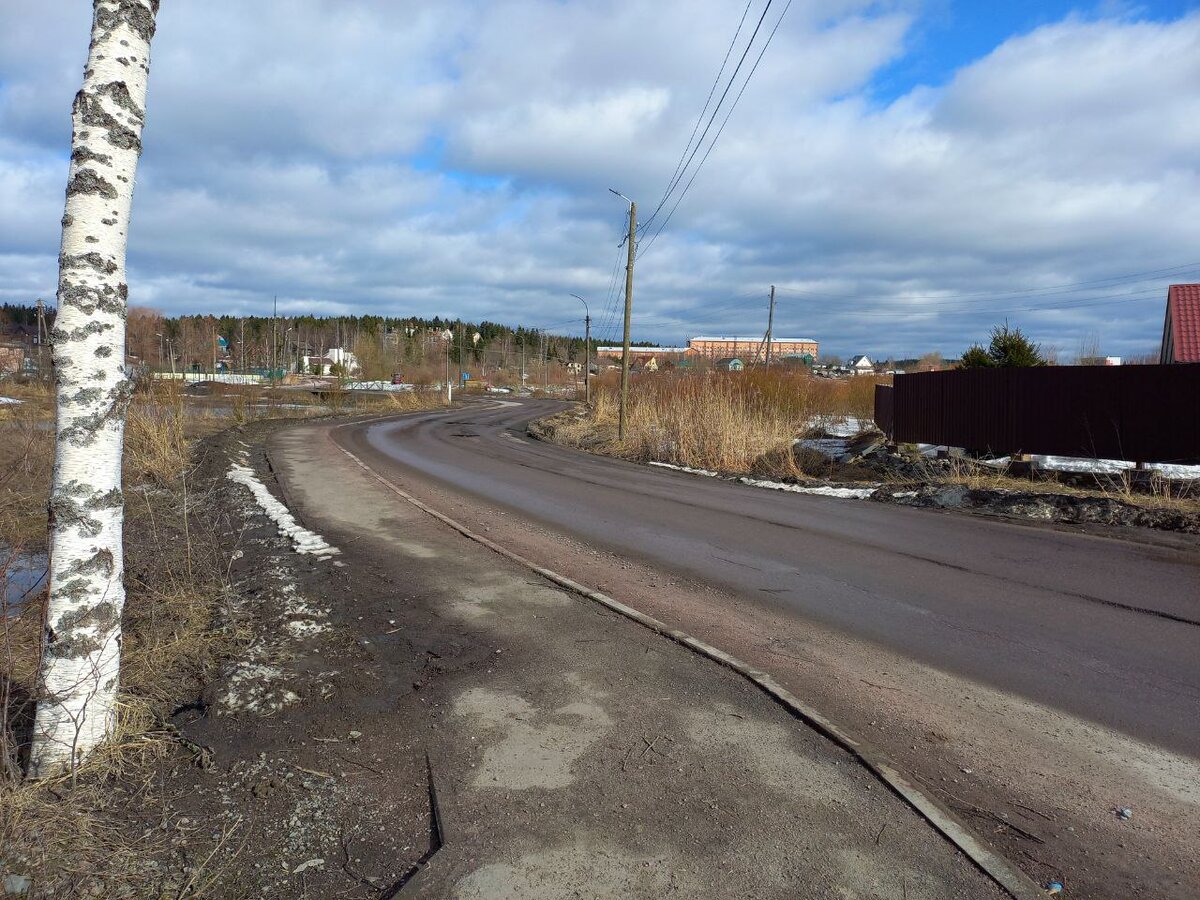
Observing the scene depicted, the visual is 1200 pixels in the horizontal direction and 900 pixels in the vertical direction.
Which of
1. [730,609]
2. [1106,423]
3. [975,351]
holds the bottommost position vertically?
[730,609]

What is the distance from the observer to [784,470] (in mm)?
17328

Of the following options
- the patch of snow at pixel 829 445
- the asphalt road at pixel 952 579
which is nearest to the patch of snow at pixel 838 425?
the patch of snow at pixel 829 445

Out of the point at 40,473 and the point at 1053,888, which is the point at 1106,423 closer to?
the point at 1053,888

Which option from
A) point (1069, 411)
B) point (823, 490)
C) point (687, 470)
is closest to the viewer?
point (1069, 411)

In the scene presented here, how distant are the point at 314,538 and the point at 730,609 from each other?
490 centimetres

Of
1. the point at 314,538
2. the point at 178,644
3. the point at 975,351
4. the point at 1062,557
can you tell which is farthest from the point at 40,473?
the point at 975,351

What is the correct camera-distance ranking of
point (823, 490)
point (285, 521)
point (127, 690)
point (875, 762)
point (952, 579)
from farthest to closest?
point (823, 490) < point (285, 521) < point (952, 579) < point (127, 690) < point (875, 762)

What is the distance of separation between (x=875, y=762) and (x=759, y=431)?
50.3ft

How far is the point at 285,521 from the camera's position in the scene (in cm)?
966

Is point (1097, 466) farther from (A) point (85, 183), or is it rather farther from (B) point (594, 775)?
(A) point (85, 183)

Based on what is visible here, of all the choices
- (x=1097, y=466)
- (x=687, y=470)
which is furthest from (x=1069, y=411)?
(x=687, y=470)

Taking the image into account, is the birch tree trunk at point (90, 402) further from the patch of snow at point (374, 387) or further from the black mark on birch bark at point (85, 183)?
the patch of snow at point (374, 387)

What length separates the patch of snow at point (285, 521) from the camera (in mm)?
8102

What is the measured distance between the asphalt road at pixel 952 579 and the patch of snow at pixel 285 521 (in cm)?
294
